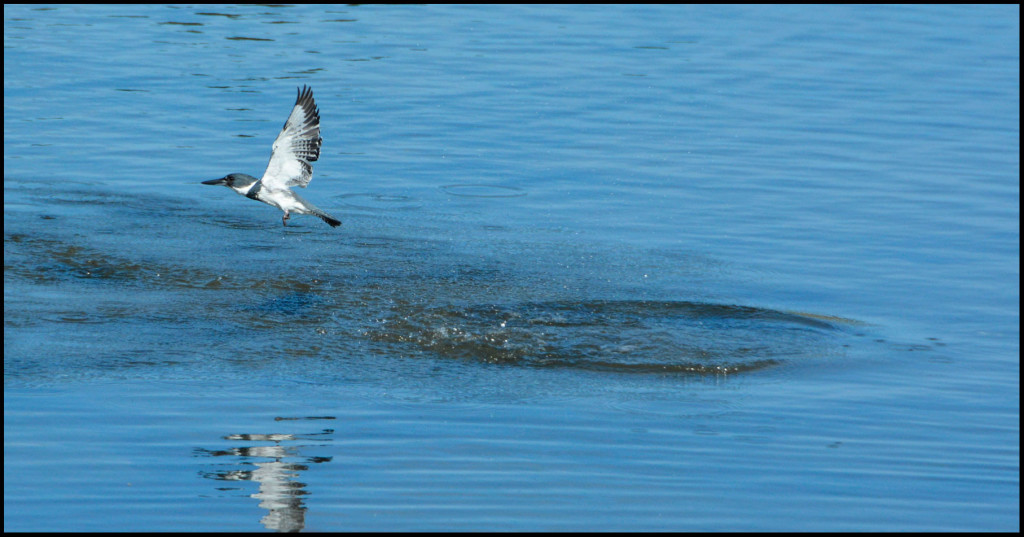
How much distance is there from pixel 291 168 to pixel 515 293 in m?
1.79

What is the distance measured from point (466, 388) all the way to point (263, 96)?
8.66 metres

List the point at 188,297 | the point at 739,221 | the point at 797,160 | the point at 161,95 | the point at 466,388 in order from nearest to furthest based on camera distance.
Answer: the point at 466,388 → the point at 188,297 → the point at 739,221 → the point at 797,160 → the point at 161,95

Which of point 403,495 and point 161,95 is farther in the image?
point 161,95

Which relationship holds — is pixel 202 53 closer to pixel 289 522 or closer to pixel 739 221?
pixel 739 221

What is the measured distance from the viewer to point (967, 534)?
508 centimetres

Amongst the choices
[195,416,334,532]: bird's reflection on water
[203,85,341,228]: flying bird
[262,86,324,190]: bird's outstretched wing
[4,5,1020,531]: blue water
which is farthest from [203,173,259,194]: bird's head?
[195,416,334,532]: bird's reflection on water

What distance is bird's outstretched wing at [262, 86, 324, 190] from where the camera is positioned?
27.6 feet

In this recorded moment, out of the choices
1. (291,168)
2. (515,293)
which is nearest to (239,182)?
(291,168)

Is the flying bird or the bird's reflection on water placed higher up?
the flying bird

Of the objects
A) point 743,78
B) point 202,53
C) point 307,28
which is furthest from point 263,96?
point 743,78

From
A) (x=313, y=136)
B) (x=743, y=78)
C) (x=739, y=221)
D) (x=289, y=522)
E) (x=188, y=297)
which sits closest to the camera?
(x=289, y=522)

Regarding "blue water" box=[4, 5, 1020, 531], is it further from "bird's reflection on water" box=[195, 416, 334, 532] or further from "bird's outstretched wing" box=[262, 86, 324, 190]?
"bird's outstretched wing" box=[262, 86, 324, 190]

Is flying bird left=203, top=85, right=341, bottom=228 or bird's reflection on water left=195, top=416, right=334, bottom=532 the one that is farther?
flying bird left=203, top=85, right=341, bottom=228

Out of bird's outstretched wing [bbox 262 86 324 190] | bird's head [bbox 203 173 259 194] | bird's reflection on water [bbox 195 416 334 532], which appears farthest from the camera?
bird's head [bbox 203 173 259 194]
